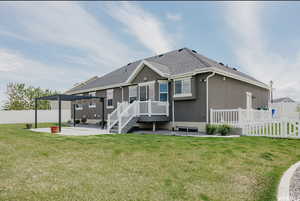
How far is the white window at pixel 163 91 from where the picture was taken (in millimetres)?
13508

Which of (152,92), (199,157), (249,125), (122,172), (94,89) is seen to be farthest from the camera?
(94,89)

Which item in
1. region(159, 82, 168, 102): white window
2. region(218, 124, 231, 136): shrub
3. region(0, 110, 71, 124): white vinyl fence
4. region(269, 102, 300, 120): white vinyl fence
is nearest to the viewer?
region(218, 124, 231, 136): shrub

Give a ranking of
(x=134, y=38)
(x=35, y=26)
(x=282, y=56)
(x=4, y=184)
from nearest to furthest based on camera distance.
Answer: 1. (x=4, y=184)
2. (x=35, y=26)
3. (x=134, y=38)
4. (x=282, y=56)

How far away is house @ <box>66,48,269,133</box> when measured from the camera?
11797 mm

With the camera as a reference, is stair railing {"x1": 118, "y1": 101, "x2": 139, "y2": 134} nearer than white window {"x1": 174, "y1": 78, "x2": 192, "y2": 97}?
Yes

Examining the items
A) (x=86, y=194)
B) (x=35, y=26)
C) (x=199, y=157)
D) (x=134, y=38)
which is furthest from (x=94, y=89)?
(x=86, y=194)

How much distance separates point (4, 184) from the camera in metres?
3.39

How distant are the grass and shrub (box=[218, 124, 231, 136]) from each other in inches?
143

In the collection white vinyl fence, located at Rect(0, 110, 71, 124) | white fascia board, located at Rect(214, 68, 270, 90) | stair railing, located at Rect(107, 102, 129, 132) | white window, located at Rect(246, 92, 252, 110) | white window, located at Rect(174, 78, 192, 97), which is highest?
white fascia board, located at Rect(214, 68, 270, 90)

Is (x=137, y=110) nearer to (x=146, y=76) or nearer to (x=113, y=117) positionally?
(x=113, y=117)

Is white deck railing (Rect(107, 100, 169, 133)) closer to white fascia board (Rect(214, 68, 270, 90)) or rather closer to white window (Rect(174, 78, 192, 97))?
white window (Rect(174, 78, 192, 97))

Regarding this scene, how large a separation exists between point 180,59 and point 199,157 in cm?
1065

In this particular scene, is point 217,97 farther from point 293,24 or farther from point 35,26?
point 35,26

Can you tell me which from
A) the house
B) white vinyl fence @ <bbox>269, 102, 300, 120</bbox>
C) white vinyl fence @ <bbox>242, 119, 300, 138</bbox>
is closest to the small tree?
the house
